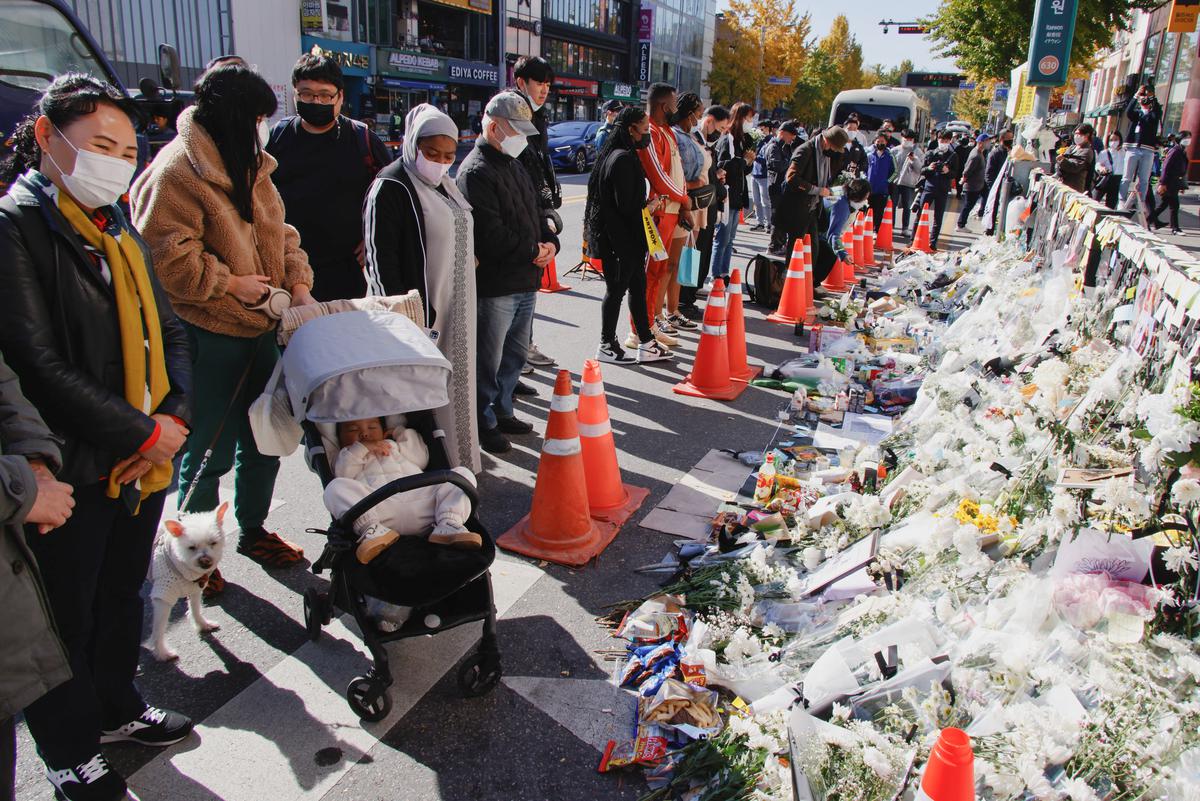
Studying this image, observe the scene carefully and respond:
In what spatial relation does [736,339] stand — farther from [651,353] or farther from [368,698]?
[368,698]

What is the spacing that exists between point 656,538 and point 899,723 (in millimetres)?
1994

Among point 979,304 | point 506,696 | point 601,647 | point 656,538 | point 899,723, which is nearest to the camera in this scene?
point 899,723

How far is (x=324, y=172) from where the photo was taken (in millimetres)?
4332

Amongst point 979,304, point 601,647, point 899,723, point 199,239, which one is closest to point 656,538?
point 601,647

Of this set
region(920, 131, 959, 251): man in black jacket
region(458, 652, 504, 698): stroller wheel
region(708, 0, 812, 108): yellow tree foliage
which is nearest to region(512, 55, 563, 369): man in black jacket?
region(458, 652, 504, 698): stroller wheel

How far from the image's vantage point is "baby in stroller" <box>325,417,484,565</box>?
9.77 feet

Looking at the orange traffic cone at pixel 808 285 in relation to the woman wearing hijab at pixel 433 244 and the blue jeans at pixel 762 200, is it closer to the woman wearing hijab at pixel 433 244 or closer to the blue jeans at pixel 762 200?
the woman wearing hijab at pixel 433 244

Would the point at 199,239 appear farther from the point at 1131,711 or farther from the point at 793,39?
the point at 793,39

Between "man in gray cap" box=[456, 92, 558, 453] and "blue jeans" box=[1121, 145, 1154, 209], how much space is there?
14686 millimetres

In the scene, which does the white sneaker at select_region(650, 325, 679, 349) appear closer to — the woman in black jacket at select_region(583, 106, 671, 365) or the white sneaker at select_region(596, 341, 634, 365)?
the white sneaker at select_region(596, 341, 634, 365)

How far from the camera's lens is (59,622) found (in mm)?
2307

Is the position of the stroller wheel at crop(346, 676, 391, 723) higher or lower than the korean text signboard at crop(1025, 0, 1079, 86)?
lower

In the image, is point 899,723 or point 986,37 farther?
point 986,37

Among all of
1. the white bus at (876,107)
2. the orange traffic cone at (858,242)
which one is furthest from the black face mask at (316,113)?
the white bus at (876,107)
